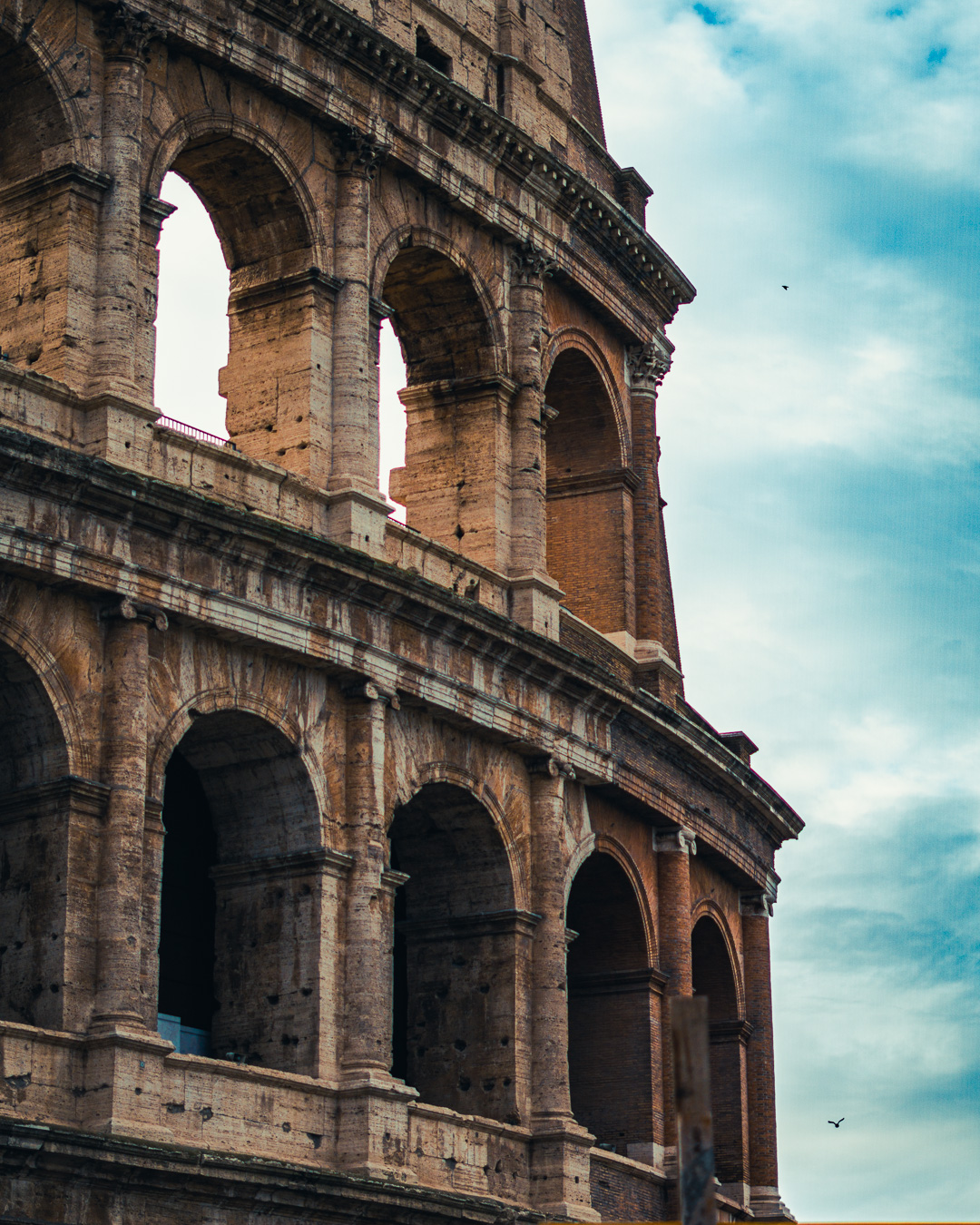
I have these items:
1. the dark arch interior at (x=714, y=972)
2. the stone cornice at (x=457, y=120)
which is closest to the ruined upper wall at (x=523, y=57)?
the stone cornice at (x=457, y=120)

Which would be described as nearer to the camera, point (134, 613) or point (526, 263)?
point (134, 613)

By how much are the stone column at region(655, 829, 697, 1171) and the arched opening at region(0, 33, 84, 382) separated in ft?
34.8

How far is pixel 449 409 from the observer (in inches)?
1072

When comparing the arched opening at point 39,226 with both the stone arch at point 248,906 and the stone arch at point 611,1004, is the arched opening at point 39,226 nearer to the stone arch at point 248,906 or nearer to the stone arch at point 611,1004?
the stone arch at point 248,906

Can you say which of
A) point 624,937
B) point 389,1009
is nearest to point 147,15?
point 389,1009

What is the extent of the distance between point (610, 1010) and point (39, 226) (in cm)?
1171

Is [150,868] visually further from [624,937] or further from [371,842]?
[624,937]

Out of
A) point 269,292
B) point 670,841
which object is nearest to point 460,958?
point 670,841

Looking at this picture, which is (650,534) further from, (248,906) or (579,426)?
(248,906)

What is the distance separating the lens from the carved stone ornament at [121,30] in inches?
881

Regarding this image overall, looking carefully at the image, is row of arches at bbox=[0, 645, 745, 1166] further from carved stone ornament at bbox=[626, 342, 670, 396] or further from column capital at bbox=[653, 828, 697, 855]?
carved stone ornament at bbox=[626, 342, 670, 396]

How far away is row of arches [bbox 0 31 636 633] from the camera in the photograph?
22.0m

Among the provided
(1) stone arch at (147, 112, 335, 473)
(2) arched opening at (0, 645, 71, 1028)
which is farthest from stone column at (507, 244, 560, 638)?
(2) arched opening at (0, 645, 71, 1028)

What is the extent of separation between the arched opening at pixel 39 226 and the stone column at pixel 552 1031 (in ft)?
24.5
